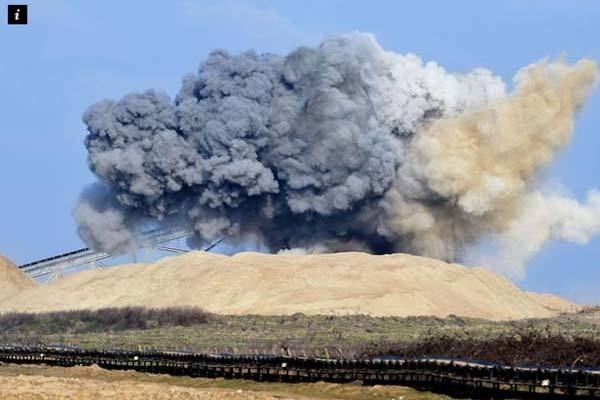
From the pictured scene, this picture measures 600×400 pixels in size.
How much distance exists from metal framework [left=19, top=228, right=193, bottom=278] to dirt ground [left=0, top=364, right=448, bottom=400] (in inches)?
2841

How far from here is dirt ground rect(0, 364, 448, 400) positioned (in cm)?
4366

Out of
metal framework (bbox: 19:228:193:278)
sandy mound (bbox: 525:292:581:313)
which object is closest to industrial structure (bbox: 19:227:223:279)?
metal framework (bbox: 19:228:193:278)

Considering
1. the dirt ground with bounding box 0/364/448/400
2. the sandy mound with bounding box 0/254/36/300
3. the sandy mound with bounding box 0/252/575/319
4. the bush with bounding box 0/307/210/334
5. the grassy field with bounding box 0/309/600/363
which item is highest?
the sandy mound with bounding box 0/254/36/300

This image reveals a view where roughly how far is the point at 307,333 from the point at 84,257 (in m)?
55.3

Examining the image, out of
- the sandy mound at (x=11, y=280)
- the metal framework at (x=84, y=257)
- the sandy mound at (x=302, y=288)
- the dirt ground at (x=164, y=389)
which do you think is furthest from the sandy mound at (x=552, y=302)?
the dirt ground at (x=164, y=389)

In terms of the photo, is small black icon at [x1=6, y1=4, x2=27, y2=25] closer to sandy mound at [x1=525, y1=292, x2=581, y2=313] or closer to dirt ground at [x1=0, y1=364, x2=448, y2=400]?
dirt ground at [x1=0, y1=364, x2=448, y2=400]

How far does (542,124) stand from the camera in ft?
376

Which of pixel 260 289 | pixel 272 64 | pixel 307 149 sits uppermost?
pixel 272 64

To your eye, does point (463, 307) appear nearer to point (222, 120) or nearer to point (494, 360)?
point (222, 120)

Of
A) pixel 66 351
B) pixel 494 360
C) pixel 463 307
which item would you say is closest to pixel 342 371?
pixel 494 360

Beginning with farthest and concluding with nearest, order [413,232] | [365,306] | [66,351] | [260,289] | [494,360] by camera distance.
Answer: [413,232] → [260,289] → [365,306] → [66,351] → [494,360]

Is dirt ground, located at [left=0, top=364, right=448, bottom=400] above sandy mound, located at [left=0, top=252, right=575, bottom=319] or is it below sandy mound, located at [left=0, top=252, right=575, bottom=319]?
below

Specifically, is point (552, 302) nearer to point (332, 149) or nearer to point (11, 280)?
point (332, 149)

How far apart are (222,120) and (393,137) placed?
16519 mm
